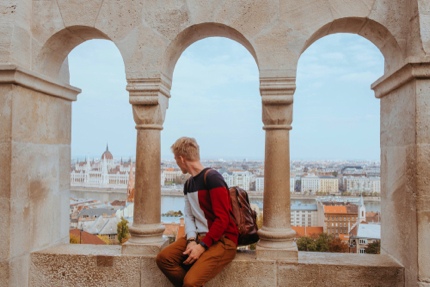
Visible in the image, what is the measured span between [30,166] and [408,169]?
3.04 meters

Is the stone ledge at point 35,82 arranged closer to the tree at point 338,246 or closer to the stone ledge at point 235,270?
the stone ledge at point 235,270

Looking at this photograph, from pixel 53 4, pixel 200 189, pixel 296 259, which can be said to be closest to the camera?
pixel 200 189

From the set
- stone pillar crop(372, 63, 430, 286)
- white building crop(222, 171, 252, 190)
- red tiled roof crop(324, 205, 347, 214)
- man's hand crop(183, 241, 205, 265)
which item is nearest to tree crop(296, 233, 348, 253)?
white building crop(222, 171, 252, 190)

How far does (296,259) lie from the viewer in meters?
3.03

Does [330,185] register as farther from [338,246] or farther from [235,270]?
[235,270]

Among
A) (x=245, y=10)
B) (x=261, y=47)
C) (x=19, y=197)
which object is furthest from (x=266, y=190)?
(x=19, y=197)

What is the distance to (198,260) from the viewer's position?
269 cm

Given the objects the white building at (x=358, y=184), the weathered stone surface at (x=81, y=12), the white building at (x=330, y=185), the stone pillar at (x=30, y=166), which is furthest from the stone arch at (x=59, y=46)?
the white building at (x=330, y=185)

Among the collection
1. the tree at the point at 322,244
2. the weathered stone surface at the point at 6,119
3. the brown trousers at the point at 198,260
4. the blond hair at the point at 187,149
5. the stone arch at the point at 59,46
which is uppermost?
the stone arch at the point at 59,46

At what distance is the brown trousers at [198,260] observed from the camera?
2664 millimetres

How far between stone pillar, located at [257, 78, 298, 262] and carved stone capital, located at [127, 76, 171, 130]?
2.78ft

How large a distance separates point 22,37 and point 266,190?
2387mm

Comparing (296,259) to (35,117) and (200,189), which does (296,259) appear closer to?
(200,189)

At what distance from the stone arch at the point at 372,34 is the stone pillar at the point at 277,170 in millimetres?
447
